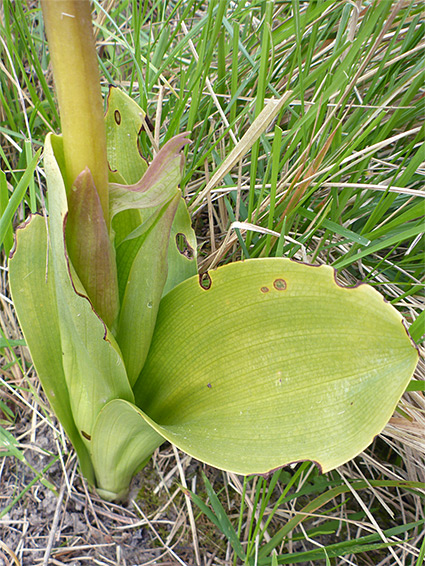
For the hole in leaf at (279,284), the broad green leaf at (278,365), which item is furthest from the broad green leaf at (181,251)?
the hole in leaf at (279,284)

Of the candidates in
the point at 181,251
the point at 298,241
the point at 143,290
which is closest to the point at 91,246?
the point at 143,290

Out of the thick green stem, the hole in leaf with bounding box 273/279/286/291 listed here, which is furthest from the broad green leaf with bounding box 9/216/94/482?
the hole in leaf with bounding box 273/279/286/291

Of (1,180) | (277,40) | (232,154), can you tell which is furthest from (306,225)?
(1,180)

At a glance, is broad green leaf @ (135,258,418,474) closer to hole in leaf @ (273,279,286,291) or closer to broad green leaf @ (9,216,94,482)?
hole in leaf @ (273,279,286,291)

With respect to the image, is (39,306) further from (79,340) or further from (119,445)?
(119,445)

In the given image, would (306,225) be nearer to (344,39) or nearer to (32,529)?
(344,39)
